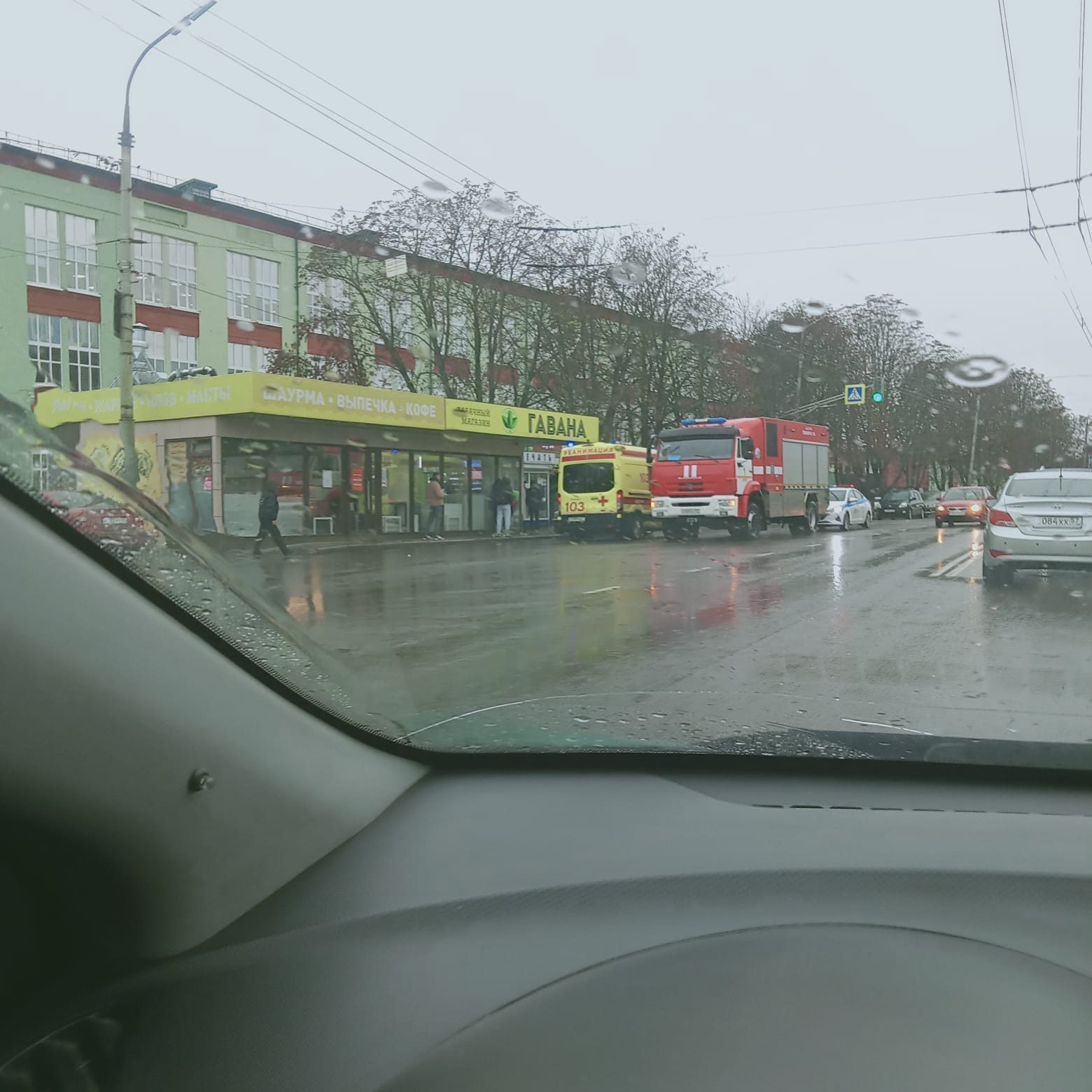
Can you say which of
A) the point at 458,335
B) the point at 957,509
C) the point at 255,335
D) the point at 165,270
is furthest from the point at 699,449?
the point at 165,270

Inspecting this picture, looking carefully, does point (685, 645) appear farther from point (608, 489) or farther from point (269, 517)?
point (608, 489)

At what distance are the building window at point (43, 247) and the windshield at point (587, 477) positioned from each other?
962 inches

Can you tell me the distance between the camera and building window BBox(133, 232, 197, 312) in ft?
11.3

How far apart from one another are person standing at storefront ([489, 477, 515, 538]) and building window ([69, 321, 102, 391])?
9823mm

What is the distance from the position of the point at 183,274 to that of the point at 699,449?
20382mm

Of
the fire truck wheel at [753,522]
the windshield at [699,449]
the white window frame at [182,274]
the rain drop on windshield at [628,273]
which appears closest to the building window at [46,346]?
the white window frame at [182,274]

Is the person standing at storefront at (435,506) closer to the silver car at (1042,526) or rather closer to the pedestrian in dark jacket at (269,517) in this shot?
the pedestrian in dark jacket at (269,517)

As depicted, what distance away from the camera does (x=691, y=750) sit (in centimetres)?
276

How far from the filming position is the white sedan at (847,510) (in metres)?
28.8

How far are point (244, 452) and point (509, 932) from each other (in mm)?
2533

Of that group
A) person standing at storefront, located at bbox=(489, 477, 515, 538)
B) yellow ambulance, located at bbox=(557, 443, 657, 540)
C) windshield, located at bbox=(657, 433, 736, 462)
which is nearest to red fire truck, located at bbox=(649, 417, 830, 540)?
windshield, located at bbox=(657, 433, 736, 462)

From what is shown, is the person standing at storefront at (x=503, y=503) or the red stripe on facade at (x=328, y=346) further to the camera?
the person standing at storefront at (x=503, y=503)

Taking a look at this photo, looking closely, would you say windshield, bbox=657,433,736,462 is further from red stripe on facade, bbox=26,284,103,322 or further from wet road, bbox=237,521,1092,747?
red stripe on facade, bbox=26,284,103,322

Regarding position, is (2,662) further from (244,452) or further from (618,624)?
(618,624)
